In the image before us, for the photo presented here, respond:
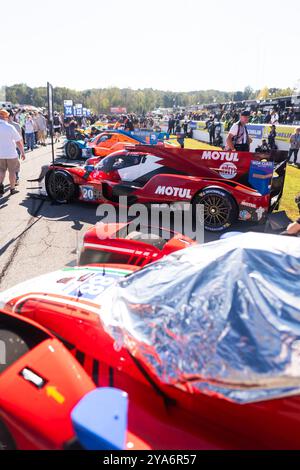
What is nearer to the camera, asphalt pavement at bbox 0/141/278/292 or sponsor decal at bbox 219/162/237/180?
asphalt pavement at bbox 0/141/278/292

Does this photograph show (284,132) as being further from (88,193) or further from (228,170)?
(88,193)

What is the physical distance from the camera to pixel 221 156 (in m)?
6.77

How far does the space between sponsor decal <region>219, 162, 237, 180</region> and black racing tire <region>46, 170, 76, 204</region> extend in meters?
3.04

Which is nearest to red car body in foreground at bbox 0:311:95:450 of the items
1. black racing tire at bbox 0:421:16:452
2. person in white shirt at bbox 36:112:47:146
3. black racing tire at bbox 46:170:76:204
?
black racing tire at bbox 0:421:16:452

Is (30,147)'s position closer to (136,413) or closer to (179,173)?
(179,173)

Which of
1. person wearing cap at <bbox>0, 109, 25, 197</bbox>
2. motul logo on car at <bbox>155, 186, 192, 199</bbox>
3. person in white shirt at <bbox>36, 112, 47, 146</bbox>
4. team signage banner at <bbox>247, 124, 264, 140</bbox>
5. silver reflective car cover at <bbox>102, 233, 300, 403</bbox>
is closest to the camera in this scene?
silver reflective car cover at <bbox>102, 233, 300, 403</bbox>

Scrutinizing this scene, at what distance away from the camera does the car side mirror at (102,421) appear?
1309 millimetres

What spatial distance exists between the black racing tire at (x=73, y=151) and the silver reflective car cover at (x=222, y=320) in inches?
491

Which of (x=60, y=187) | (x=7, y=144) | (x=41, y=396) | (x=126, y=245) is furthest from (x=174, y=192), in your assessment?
(x=41, y=396)

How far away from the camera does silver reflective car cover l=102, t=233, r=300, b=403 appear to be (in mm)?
1539

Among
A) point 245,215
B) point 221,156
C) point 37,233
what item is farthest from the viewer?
point 221,156

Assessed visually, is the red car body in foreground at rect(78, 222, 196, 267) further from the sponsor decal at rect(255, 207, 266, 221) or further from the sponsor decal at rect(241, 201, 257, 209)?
the sponsor decal at rect(255, 207, 266, 221)

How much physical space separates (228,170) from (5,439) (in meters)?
5.94
